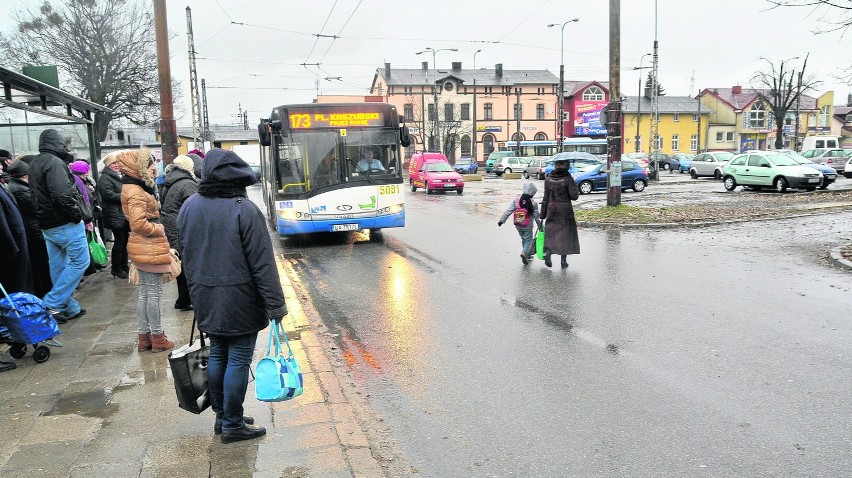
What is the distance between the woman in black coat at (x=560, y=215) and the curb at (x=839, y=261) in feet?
13.1

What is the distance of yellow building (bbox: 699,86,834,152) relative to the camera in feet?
270

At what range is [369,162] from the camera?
13422 millimetres

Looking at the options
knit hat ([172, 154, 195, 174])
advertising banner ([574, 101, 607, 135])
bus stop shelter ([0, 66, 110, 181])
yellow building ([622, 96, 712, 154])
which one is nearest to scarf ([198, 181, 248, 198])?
knit hat ([172, 154, 195, 174])

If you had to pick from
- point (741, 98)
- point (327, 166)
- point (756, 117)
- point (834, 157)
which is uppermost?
point (741, 98)

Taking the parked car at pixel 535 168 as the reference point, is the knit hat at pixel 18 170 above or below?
above

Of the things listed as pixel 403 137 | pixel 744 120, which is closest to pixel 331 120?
pixel 403 137

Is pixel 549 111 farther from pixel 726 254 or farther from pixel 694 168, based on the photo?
pixel 726 254

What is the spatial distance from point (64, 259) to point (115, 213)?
270 centimetres

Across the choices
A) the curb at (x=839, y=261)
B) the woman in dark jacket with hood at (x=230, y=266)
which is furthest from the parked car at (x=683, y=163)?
the woman in dark jacket with hood at (x=230, y=266)

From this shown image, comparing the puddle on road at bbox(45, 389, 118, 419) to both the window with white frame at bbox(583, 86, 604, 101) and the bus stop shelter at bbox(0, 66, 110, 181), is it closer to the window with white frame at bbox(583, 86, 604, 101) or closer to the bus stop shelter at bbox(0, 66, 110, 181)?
the bus stop shelter at bbox(0, 66, 110, 181)

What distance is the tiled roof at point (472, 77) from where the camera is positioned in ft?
265

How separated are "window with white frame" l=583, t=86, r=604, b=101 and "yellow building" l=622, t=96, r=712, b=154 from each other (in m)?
3.33

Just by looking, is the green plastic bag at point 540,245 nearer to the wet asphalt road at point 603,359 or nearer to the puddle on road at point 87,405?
the wet asphalt road at point 603,359

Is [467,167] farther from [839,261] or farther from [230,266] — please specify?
[230,266]
